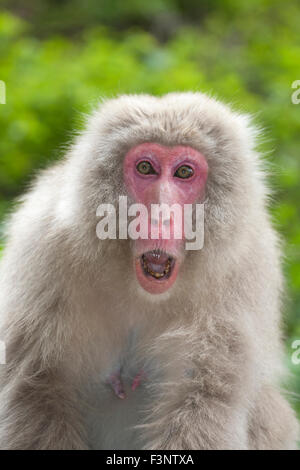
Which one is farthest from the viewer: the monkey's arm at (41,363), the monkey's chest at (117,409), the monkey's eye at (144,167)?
the monkey's chest at (117,409)

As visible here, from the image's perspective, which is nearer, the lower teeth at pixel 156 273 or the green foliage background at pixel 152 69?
the lower teeth at pixel 156 273

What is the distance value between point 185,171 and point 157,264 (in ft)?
1.56

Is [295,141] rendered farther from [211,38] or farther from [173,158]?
[173,158]

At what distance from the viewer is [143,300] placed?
4098mm

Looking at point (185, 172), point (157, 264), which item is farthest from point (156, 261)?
point (185, 172)

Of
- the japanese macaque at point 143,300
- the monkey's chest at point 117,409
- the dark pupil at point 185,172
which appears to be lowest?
the monkey's chest at point 117,409

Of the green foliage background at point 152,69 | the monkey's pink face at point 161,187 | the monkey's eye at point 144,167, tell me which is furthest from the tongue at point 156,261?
the green foliage background at point 152,69

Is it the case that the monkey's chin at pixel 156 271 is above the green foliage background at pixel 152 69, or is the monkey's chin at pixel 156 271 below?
below

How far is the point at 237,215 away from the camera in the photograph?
404 centimetres

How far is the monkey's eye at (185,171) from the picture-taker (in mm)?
3973

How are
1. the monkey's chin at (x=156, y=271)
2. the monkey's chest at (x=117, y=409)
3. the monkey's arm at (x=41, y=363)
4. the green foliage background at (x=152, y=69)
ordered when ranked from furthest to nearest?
the green foliage background at (x=152, y=69) → the monkey's chest at (x=117, y=409) → the monkey's arm at (x=41, y=363) → the monkey's chin at (x=156, y=271)

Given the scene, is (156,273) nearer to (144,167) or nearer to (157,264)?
(157,264)

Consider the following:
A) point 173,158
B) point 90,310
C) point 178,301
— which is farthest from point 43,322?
point 173,158

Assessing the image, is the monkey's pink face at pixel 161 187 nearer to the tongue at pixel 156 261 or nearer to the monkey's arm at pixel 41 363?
the tongue at pixel 156 261
